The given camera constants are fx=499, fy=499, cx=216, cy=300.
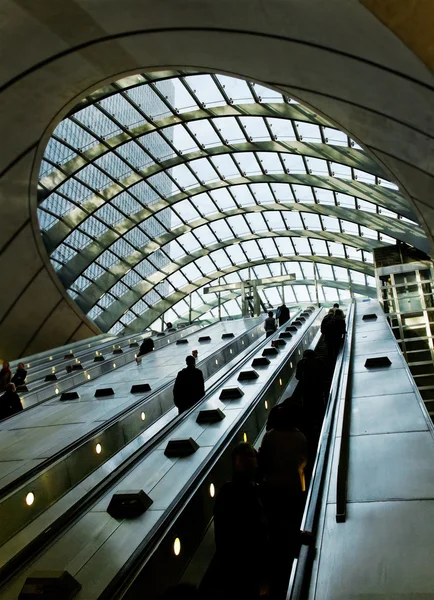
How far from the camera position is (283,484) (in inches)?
193

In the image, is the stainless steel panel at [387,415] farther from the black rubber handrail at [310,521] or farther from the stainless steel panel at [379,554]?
the stainless steel panel at [379,554]

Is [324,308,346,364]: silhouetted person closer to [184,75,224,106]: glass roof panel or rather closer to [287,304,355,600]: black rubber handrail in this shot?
[287,304,355,600]: black rubber handrail

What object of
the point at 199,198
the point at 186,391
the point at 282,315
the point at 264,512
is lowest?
the point at 264,512

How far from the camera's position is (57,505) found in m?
5.73

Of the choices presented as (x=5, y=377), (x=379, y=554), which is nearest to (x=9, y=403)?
(x=5, y=377)

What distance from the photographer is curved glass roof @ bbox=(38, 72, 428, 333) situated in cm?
2384

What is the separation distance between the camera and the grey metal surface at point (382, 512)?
3.00 metres

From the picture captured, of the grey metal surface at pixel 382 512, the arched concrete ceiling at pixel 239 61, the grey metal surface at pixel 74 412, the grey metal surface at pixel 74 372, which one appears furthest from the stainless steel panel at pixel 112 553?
the arched concrete ceiling at pixel 239 61

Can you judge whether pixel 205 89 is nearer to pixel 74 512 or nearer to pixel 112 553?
pixel 74 512

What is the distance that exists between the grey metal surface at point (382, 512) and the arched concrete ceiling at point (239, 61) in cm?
622

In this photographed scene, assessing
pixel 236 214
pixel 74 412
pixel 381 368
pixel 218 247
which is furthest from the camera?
pixel 218 247

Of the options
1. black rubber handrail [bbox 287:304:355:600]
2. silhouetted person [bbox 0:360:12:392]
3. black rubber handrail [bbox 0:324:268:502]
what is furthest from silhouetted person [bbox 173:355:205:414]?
silhouetted person [bbox 0:360:12:392]

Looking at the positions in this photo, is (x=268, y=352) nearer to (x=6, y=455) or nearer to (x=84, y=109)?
(x=6, y=455)

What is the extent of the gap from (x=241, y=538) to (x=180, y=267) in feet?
133
